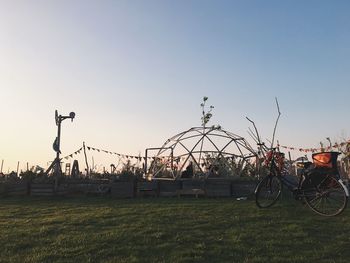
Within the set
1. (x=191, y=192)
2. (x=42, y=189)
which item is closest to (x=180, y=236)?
(x=191, y=192)

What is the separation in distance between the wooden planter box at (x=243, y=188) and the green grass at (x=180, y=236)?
282 cm

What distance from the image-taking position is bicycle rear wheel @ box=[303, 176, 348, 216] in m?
7.59

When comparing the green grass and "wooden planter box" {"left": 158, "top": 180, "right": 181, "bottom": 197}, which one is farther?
"wooden planter box" {"left": 158, "top": 180, "right": 181, "bottom": 197}

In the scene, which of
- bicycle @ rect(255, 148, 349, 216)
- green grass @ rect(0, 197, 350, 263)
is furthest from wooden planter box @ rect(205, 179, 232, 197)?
bicycle @ rect(255, 148, 349, 216)

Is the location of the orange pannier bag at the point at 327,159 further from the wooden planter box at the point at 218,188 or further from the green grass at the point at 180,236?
the wooden planter box at the point at 218,188

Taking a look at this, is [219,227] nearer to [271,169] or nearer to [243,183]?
[271,169]

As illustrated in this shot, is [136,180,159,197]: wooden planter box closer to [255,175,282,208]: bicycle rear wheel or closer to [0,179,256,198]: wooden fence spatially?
[0,179,256,198]: wooden fence

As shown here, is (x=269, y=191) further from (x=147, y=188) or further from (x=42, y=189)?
(x=42, y=189)

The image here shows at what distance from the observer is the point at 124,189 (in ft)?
42.3

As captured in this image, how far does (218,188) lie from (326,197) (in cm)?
457

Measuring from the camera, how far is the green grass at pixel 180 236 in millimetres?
5355

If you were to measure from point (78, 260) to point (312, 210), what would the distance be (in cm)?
478

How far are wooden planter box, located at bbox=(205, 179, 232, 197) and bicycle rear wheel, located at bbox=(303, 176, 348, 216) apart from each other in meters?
4.12

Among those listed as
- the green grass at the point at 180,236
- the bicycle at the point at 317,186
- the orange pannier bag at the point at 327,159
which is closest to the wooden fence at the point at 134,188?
the green grass at the point at 180,236
